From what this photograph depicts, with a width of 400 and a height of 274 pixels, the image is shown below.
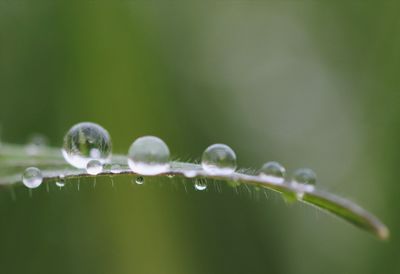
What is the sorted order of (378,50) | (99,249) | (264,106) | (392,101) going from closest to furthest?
(99,249)
(392,101)
(378,50)
(264,106)

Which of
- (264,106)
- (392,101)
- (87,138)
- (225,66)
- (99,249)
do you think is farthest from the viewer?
(225,66)

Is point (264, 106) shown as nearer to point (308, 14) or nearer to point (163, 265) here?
point (308, 14)

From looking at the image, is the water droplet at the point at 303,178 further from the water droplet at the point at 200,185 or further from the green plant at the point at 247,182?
the water droplet at the point at 200,185

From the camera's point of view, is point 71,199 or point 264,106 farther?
point 264,106

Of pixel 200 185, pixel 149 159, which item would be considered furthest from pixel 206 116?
pixel 149 159

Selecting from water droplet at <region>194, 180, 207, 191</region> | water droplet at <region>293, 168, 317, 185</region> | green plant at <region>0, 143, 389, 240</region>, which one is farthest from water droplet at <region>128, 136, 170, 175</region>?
water droplet at <region>293, 168, 317, 185</region>

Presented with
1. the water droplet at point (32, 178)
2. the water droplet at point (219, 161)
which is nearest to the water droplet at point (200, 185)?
the water droplet at point (219, 161)

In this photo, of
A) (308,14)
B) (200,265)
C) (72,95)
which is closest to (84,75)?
(72,95)
